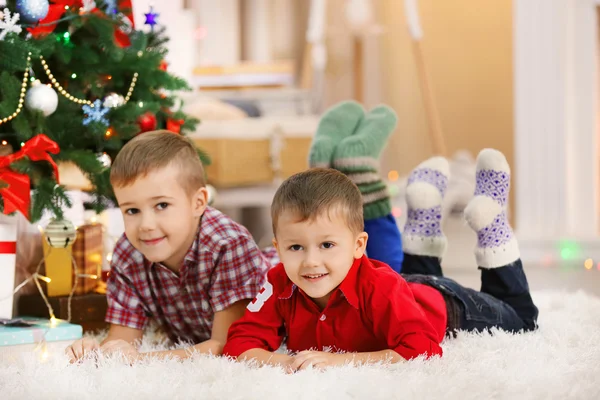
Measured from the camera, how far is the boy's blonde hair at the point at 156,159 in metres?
1.21

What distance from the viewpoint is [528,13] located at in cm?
286

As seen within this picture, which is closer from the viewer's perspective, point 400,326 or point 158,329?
point 400,326

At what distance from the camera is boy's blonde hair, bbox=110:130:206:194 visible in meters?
1.21

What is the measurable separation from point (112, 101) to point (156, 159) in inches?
16.9

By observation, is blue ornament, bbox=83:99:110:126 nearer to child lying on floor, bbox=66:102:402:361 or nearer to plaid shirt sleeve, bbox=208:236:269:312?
child lying on floor, bbox=66:102:402:361

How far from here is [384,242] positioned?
5.21ft

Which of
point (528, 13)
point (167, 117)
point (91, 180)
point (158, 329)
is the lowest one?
point (158, 329)

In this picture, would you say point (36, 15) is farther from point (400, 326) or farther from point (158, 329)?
point (400, 326)

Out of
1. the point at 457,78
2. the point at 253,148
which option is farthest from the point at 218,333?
the point at 457,78

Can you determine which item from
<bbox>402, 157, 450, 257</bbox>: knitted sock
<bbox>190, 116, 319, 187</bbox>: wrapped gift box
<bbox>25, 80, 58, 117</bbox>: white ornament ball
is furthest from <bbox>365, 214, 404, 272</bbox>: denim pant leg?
<bbox>190, 116, 319, 187</bbox>: wrapped gift box

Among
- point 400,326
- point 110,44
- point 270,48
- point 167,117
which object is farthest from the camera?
point 270,48

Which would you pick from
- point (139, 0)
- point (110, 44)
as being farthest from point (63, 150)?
point (139, 0)

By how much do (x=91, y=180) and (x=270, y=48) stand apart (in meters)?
2.53

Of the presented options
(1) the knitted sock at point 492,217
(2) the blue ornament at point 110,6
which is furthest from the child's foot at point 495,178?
(2) the blue ornament at point 110,6
